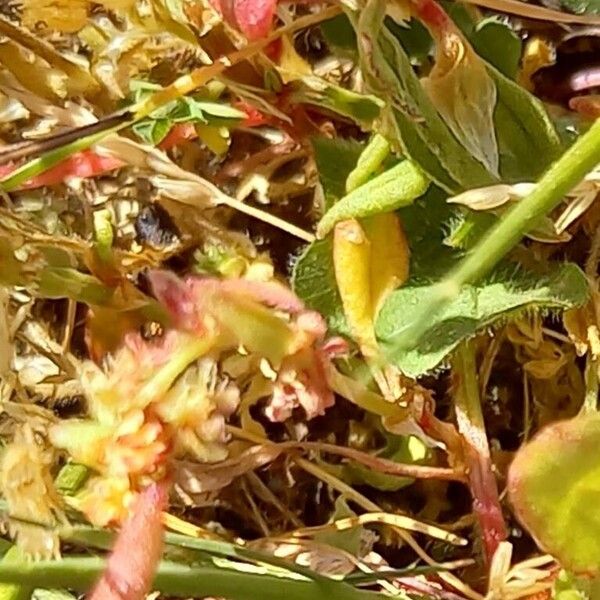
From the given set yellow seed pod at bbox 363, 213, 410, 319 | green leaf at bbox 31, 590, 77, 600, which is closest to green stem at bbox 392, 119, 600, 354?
yellow seed pod at bbox 363, 213, 410, 319

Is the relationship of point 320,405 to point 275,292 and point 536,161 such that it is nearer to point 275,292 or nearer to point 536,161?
point 275,292

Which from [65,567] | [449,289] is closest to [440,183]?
[449,289]

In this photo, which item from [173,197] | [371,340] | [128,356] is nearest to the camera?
[128,356]

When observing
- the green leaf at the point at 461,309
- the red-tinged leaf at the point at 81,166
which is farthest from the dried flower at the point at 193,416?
the red-tinged leaf at the point at 81,166

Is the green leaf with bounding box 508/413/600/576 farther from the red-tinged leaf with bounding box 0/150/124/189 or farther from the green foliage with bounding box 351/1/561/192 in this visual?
the red-tinged leaf with bounding box 0/150/124/189

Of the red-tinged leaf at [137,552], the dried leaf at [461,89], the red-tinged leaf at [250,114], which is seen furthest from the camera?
the red-tinged leaf at [250,114]

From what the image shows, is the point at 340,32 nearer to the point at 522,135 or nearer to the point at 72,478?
the point at 522,135

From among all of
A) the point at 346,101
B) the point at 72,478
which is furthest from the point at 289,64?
the point at 72,478

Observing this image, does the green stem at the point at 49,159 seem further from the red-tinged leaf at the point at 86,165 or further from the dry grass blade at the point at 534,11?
the dry grass blade at the point at 534,11
